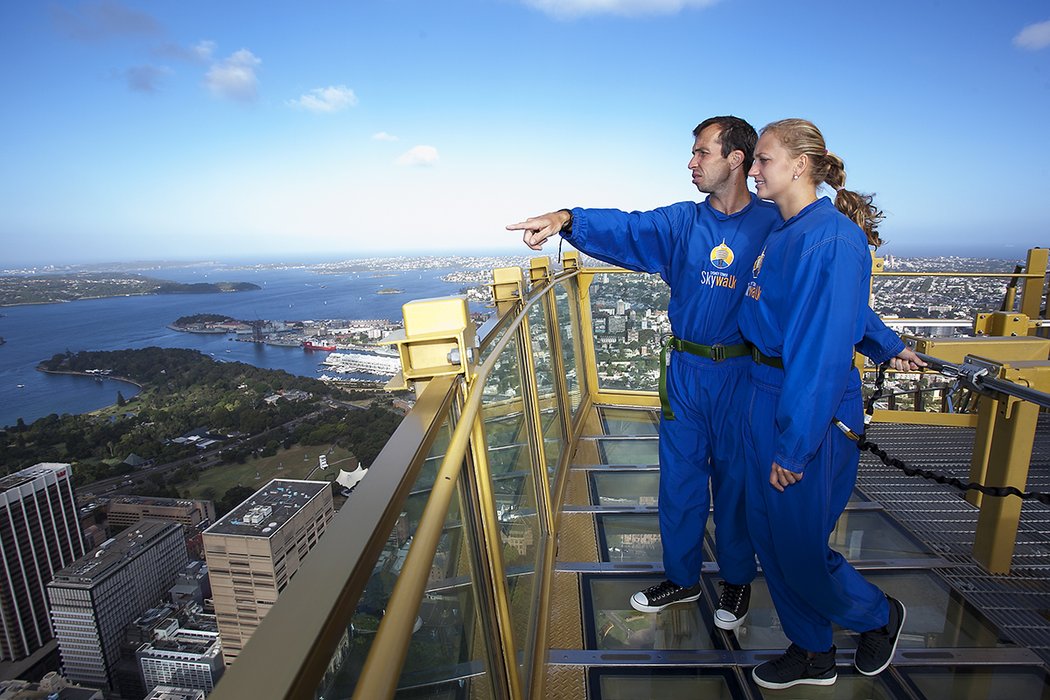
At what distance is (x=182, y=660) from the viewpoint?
6.88m

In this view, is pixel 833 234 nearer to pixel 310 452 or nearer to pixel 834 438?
pixel 834 438

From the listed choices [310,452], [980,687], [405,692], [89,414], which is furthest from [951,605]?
[89,414]

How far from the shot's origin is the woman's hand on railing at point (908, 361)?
2.12 meters

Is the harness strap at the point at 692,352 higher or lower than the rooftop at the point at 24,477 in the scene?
higher

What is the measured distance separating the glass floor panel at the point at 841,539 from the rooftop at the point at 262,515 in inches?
66.4

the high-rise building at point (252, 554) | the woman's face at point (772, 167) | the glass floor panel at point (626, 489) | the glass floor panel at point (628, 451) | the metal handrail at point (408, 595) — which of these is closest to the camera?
the metal handrail at point (408, 595)

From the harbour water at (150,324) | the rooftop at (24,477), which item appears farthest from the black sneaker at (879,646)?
the rooftop at (24,477)

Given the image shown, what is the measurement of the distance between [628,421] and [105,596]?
9240mm

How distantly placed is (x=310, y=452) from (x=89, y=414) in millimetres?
11822

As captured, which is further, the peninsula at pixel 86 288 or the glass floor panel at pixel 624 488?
the peninsula at pixel 86 288

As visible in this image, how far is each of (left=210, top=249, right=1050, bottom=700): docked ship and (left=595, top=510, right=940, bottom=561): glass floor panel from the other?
1 centimetres

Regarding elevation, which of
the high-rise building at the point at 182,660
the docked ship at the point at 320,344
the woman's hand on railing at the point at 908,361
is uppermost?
the woman's hand on railing at the point at 908,361

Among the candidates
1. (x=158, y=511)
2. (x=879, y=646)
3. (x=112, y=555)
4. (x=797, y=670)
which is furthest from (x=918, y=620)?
(x=158, y=511)

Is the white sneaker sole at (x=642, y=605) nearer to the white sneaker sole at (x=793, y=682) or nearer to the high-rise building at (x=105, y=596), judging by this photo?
the white sneaker sole at (x=793, y=682)
